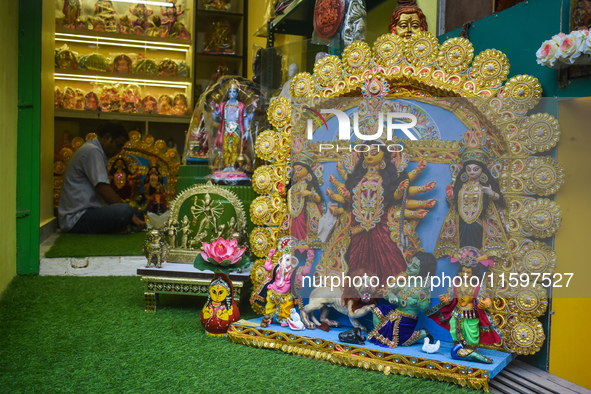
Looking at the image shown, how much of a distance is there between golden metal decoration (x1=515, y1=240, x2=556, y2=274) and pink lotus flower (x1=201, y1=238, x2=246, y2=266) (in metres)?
1.33

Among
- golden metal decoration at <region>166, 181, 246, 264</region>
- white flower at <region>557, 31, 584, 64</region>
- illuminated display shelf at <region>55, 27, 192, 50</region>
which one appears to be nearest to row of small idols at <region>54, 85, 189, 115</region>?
illuminated display shelf at <region>55, 27, 192, 50</region>

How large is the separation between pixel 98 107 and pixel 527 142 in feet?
21.3

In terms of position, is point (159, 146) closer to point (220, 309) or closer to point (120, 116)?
point (120, 116)

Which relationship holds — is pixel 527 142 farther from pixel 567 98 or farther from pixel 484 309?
pixel 484 309

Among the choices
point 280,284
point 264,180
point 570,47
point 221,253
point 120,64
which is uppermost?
point 120,64

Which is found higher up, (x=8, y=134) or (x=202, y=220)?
(x=8, y=134)

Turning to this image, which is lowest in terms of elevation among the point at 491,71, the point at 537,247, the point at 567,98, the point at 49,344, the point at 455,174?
the point at 49,344

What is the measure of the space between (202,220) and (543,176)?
2.01 meters

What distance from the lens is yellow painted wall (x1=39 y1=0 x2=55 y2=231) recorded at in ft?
19.4

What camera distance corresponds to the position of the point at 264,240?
2.76 metres

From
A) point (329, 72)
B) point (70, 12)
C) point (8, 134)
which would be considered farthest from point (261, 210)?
point (70, 12)

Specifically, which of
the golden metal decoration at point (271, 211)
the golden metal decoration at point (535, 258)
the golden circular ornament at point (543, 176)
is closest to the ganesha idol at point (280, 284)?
the golden metal decoration at point (271, 211)

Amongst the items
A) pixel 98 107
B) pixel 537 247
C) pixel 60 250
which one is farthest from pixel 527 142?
pixel 98 107

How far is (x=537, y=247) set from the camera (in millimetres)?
2135
